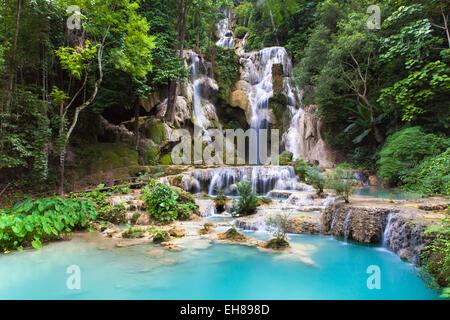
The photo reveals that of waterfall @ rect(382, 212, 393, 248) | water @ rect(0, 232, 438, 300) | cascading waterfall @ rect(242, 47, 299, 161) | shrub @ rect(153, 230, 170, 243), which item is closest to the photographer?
water @ rect(0, 232, 438, 300)

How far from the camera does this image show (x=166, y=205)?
25.1ft

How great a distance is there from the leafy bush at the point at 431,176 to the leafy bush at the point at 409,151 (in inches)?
12.0

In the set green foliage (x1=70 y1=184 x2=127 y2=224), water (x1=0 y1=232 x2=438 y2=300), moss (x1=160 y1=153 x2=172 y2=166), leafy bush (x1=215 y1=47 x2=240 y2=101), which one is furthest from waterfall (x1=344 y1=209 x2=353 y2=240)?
leafy bush (x1=215 y1=47 x2=240 y2=101)

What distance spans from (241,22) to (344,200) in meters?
34.4

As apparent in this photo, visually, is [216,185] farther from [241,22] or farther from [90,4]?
[241,22]

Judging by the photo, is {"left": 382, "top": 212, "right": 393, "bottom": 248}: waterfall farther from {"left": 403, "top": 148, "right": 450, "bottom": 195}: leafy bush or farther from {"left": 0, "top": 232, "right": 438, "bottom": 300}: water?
{"left": 403, "top": 148, "right": 450, "bottom": 195}: leafy bush

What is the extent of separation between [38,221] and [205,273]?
3.65 meters

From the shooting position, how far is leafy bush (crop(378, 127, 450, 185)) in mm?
9461

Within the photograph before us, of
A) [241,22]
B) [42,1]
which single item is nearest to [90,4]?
[42,1]

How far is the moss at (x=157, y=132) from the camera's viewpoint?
14578mm

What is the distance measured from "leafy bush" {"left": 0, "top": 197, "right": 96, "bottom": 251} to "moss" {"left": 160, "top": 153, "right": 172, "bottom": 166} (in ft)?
24.9

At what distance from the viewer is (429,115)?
36.3 ft

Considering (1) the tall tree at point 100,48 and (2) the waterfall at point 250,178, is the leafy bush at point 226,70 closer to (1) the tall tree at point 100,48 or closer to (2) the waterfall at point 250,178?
(1) the tall tree at point 100,48

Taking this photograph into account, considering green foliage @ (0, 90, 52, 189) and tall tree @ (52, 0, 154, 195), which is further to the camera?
tall tree @ (52, 0, 154, 195)
